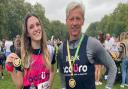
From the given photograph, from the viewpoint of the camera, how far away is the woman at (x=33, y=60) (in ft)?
13.1

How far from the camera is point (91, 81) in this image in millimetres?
3758

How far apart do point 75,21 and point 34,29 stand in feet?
1.82

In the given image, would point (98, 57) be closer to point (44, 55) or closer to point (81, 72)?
point (81, 72)

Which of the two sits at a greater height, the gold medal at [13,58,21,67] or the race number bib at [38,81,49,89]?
the gold medal at [13,58,21,67]

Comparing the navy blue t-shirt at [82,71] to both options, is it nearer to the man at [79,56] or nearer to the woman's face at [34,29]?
the man at [79,56]

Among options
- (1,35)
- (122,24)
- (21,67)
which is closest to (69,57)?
(21,67)

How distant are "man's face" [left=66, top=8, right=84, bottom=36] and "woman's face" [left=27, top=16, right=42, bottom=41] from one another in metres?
0.44

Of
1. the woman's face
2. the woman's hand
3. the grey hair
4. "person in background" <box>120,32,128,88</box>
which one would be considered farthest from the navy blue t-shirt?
"person in background" <box>120,32,128,88</box>

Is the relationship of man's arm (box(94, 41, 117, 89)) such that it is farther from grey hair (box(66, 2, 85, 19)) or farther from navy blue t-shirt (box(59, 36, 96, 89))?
grey hair (box(66, 2, 85, 19))

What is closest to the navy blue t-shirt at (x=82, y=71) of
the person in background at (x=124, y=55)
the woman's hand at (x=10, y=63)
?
the woman's hand at (x=10, y=63)

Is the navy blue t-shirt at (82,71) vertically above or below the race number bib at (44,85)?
above

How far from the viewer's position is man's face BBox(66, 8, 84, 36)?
3.75 metres

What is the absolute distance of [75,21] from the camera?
3.75 metres

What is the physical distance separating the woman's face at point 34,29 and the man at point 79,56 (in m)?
0.41
